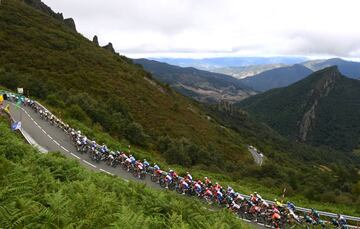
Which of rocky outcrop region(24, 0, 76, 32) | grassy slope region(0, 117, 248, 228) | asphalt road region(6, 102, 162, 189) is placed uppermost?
rocky outcrop region(24, 0, 76, 32)

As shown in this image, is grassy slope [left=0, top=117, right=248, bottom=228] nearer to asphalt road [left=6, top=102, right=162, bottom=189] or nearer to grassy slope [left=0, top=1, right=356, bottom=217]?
asphalt road [left=6, top=102, right=162, bottom=189]

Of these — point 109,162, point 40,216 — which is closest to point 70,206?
point 40,216

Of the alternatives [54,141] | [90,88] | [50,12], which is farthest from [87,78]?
[50,12]

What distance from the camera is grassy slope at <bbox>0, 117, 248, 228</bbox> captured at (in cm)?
726

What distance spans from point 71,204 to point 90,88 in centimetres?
5994

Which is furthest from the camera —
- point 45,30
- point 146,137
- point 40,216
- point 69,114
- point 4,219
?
point 45,30

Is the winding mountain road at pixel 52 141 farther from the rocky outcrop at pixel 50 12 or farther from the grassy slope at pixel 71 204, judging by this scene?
the rocky outcrop at pixel 50 12

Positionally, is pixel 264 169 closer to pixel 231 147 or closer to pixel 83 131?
pixel 83 131

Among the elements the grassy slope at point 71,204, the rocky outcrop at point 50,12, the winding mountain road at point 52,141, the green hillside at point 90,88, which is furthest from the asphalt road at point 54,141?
the rocky outcrop at point 50,12

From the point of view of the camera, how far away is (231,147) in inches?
2803

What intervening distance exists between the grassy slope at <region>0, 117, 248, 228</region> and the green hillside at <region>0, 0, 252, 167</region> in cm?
2991

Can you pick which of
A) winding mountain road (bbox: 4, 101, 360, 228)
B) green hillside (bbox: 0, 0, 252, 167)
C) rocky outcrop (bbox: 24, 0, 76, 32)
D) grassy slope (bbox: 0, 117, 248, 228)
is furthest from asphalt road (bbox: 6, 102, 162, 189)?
rocky outcrop (bbox: 24, 0, 76, 32)

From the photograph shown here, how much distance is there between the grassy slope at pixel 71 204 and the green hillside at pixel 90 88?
2991 cm

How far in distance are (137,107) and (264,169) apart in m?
30.5
